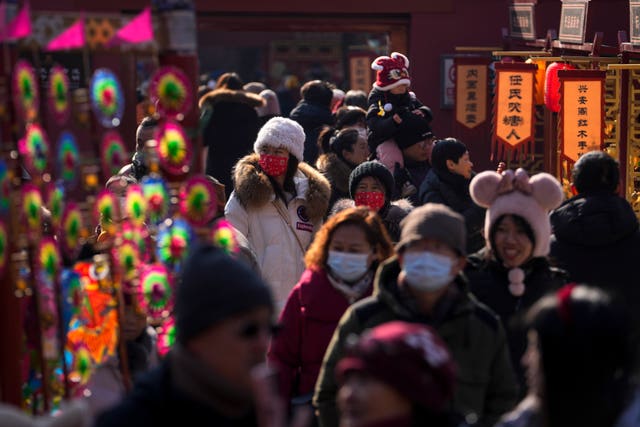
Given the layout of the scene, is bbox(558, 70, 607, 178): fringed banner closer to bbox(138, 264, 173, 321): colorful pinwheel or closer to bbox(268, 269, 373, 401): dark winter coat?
bbox(268, 269, 373, 401): dark winter coat

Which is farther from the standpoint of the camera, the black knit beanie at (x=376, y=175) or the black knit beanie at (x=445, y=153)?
the black knit beanie at (x=445, y=153)

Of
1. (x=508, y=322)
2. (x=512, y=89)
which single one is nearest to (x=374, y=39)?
(x=512, y=89)

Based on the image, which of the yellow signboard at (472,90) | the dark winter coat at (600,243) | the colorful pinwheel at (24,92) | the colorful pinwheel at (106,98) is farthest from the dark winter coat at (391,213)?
the yellow signboard at (472,90)

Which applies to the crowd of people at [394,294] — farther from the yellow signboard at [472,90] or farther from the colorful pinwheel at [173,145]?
the yellow signboard at [472,90]

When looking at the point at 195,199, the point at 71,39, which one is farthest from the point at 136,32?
the point at 195,199

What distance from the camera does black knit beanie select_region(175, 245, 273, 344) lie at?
3.26 metres

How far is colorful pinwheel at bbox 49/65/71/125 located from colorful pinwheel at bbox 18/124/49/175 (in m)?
0.08

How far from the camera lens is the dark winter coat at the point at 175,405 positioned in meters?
3.23

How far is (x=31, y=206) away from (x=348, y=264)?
167 centimetres

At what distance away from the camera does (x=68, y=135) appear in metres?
4.29

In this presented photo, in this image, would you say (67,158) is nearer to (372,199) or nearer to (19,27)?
(19,27)

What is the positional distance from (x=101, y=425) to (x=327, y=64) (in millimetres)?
27960

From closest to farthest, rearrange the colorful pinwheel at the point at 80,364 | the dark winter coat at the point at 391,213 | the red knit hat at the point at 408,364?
the red knit hat at the point at 408,364 < the colorful pinwheel at the point at 80,364 < the dark winter coat at the point at 391,213

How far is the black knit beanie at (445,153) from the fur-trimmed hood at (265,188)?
0.76 m
